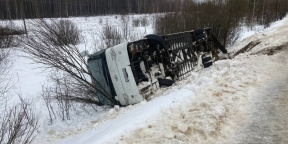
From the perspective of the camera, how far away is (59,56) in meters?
8.09

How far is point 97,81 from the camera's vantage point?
23.8 ft

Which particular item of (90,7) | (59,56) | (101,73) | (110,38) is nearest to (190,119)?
(101,73)

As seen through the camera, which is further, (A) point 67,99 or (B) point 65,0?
(B) point 65,0

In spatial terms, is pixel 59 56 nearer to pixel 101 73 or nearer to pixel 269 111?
pixel 101 73

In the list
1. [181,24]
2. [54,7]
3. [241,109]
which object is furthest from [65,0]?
[241,109]

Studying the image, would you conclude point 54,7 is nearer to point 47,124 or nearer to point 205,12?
point 205,12

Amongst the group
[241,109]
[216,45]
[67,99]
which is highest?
[216,45]

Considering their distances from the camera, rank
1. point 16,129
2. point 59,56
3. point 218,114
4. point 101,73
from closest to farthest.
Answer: point 218,114
point 16,129
point 101,73
point 59,56

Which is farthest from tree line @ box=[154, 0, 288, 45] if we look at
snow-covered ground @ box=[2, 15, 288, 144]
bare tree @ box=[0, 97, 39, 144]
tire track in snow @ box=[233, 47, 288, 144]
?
bare tree @ box=[0, 97, 39, 144]

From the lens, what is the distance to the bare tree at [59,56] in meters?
7.99

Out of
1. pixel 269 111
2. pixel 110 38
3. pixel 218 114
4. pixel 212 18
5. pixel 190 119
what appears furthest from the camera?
pixel 110 38

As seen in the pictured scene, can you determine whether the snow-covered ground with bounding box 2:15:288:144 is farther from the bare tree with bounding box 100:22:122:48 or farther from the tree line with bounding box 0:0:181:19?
the tree line with bounding box 0:0:181:19

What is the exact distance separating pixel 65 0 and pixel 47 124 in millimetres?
40180

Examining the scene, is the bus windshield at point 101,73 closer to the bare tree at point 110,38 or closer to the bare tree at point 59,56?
the bare tree at point 59,56
